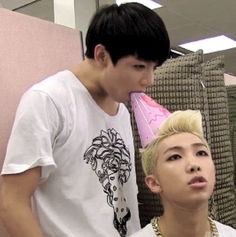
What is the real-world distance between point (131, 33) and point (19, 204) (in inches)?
19.2

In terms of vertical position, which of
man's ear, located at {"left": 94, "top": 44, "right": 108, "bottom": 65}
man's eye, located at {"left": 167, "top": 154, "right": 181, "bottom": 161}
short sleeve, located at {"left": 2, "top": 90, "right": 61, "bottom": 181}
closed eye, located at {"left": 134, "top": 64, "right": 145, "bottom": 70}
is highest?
A: man's ear, located at {"left": 94, "top": 44, "right": 108, "bottom": 65}

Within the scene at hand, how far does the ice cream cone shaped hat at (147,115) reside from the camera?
4.04 ft

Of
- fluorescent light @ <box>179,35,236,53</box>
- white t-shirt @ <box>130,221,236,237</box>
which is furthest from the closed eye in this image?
fluorescent light @ <box>179,35,236,53</box>

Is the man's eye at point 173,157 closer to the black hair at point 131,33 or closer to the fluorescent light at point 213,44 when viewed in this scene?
the black hair at point 131,33

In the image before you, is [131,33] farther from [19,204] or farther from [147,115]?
[19,204]

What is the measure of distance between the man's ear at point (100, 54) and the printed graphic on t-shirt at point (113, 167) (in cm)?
19

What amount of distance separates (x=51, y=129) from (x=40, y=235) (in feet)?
0.79

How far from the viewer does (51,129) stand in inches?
42.6

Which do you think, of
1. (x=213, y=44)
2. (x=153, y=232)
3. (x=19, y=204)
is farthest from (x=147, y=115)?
(x=213, y=44)

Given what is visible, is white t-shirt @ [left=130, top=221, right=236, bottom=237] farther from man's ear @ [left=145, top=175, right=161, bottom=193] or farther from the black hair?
the black hair

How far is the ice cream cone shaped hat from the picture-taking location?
4.04ft

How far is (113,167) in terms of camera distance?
4.12 feet

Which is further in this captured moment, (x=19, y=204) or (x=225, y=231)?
(x=225, y=231)

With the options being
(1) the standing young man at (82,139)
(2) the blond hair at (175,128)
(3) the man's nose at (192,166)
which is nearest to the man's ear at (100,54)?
(1) the standing young man at (82,139)
